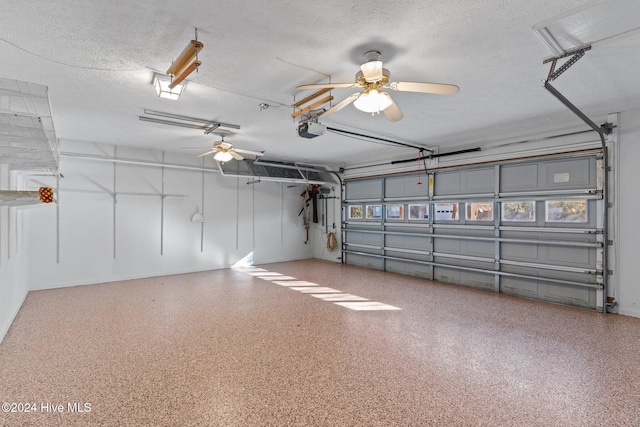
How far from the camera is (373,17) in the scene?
212cm

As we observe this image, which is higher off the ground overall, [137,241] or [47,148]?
[47,148]

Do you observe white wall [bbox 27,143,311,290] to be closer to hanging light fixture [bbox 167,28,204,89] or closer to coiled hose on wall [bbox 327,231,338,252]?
coiled hose on wall [bbox 327,231,338,252]

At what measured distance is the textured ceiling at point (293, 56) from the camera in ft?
6.78

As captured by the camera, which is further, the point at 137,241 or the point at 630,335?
the point at 137,241

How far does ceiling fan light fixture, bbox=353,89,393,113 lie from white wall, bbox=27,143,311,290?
5.44 m

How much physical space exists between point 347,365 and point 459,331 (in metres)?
1.57

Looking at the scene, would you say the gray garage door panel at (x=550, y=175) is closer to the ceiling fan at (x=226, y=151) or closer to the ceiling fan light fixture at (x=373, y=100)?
the ceiling fan light fixture at (x=373, y=100)

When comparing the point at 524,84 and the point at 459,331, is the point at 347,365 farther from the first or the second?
the point at 524,84

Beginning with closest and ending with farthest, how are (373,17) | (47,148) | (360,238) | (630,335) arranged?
(373,17) < (47,148) < (630,335) < (360,238)

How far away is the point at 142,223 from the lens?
21.4 ft

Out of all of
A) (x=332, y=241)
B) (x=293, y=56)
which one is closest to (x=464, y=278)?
(x=332, y=241)

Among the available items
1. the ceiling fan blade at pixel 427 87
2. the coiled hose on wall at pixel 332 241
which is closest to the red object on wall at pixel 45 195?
the ceiling fan blade at pixel 427 87

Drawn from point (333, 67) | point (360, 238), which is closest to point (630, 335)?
point (333, 67)

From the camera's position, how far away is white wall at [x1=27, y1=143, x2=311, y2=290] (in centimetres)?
567
